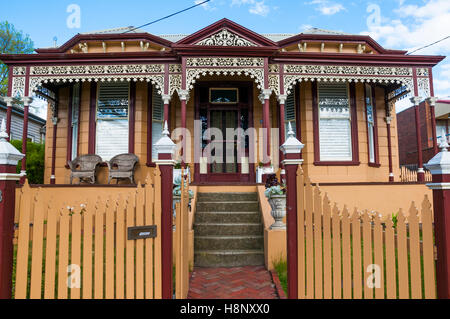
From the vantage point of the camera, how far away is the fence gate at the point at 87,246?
242 centimetres

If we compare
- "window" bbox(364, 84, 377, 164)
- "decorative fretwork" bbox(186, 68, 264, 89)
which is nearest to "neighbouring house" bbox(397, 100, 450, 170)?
"window" bbox(364, 84, 377, 164)

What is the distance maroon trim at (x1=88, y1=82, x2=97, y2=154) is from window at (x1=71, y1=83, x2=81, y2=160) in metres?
0.50

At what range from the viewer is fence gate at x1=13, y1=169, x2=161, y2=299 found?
2416 mm

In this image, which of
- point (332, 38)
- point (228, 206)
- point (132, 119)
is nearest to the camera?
point (228, 206)

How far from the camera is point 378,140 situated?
30.7ft

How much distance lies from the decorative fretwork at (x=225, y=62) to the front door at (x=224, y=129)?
5.20 ft

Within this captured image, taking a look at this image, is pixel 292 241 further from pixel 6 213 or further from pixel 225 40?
pixel 225 40

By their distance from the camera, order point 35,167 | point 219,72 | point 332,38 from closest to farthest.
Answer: point 219,72, point 332,38, point 35,167

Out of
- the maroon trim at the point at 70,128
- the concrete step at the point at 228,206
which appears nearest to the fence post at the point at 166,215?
the concrete step at the point at 228,206

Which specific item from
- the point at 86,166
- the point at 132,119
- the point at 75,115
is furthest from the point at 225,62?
the point at 75,115

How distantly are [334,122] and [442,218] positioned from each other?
697 centimetres

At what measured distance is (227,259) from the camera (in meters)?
4.54

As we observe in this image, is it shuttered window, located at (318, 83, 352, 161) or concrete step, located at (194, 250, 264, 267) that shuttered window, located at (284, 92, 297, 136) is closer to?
shuttered window, located at (318, 83, 352, 161)

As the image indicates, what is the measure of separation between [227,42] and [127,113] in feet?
12.2
